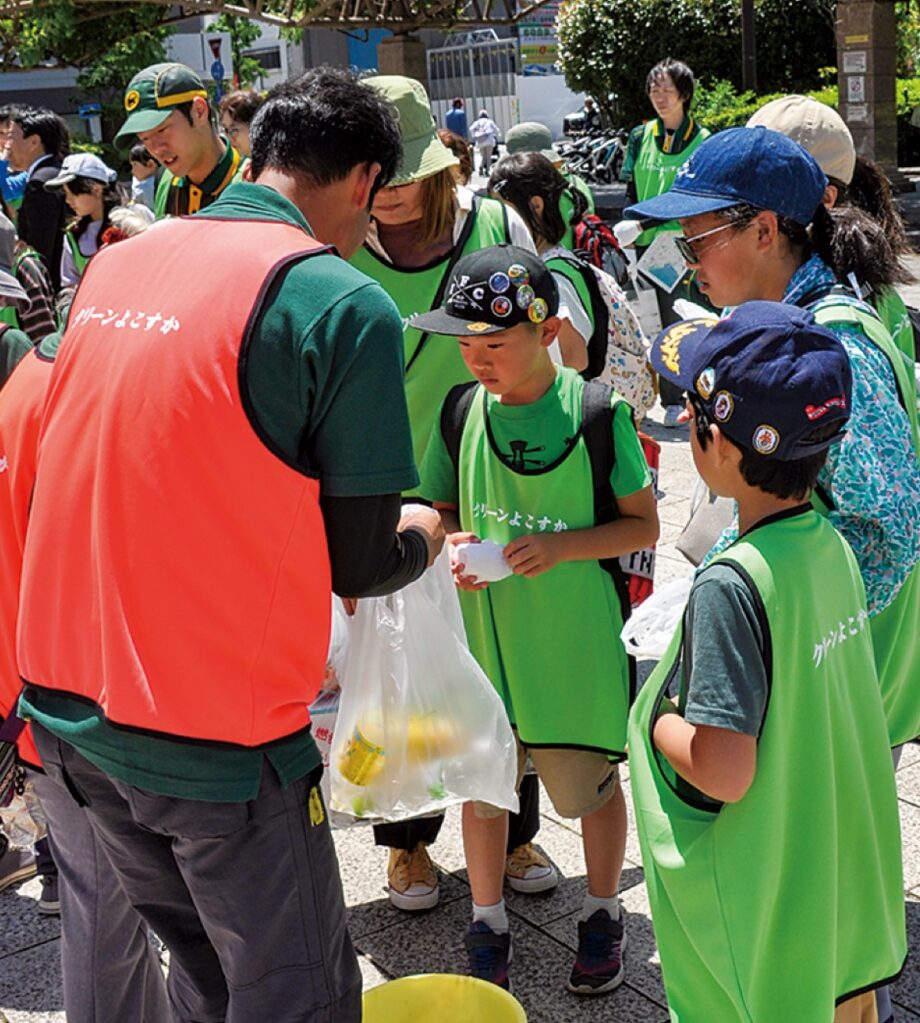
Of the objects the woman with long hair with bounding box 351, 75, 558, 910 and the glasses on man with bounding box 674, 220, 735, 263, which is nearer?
the glasses on man with bounding box 674, 220, 735, 263

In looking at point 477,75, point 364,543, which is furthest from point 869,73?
point 477,75

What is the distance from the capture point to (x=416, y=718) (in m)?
3.06

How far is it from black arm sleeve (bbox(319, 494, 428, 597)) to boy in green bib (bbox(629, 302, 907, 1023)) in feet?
1.62

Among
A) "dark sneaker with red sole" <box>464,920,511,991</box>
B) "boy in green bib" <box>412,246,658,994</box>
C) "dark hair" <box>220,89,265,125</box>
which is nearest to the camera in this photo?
"boy in green bib" <box>412,246,658,994</box>

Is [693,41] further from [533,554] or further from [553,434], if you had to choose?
[533,554]

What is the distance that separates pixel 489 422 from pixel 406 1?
1326 cm

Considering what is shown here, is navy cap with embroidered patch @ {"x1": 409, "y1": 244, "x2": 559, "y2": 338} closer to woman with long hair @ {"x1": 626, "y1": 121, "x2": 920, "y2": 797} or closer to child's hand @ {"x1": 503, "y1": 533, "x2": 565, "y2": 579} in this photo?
woman with long hair @ {"x1": 626, "y1": 121, "x2": 920, "y2": 797}

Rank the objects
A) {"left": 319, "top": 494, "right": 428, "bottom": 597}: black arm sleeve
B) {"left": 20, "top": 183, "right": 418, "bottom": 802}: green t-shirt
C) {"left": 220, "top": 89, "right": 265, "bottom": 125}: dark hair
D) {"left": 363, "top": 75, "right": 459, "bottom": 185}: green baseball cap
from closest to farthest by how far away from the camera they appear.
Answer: {"left": 20, "top": 183, "right": 418, "bottom": 802}: green t-shirt
{"left": 319, "top": 494, "right": 428, "bottom": 597}: black arm sleeve
{"left": 363, "top": 75, "right": 459, "bottom": 185}: green baseball cap
{"left": 220, "top": 89, "right": 265, "bottom": 125}: dark hair

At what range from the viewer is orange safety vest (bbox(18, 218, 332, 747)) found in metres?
2.03

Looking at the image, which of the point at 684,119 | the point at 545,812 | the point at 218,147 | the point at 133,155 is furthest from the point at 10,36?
the point at 545,812

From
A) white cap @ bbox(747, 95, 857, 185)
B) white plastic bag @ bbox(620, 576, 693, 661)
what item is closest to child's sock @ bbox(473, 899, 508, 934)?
white plastic bag @ bbox(620, 576, 693, 661)

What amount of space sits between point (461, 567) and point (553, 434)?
14.6 inches

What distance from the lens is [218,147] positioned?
5617 mm

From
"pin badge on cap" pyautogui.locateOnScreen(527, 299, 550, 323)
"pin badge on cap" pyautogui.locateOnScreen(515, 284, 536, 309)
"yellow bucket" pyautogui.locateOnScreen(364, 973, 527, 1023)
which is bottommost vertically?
"yellow bucket" pyautogui.locateOnScreen(364, 973, 527, 1023)
